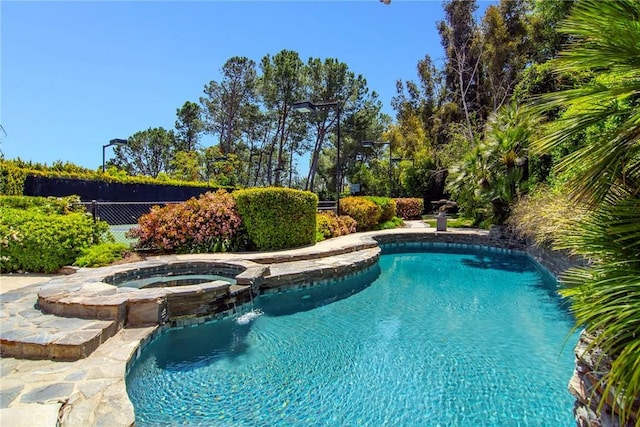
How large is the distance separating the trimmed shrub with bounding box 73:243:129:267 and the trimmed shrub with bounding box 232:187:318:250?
2.97 meters

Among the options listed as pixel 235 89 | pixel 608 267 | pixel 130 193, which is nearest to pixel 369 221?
pixel 130 193

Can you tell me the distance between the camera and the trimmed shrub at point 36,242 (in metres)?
6.66

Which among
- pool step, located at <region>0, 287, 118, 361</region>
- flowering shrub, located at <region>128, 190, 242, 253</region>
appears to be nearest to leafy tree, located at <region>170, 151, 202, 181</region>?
flowering shrub, located at <region>128, 190, 242, 253</region>

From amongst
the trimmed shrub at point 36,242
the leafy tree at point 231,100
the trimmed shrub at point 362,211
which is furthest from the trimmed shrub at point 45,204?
the leafy tree at point 231,100

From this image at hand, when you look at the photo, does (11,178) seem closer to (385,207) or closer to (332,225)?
(332,225)

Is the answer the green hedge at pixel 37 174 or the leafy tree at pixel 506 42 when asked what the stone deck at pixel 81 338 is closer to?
the green hedge at pixel 37 174

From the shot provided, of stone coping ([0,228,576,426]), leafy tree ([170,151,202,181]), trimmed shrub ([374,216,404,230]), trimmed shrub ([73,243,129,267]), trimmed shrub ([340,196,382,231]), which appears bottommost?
stone coping ([0,228,576,426])

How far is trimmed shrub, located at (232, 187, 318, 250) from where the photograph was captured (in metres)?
9.01

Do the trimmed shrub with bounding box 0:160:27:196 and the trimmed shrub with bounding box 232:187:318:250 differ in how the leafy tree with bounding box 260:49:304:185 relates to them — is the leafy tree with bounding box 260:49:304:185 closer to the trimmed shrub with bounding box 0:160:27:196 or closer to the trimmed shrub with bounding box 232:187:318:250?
the trimmed shrub with bounding box 0:160:27:196

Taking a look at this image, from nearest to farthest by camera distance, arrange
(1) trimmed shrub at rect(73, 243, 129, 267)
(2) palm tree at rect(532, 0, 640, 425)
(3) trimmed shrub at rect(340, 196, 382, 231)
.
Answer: (2) palm tree at rect(532, 0, 640, 425), (1) trimmed shrub at rect(73, 243, 129, 267), (3) trimmed shrub at rect(340, 196, 382, 231)

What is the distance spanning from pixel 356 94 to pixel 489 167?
1562 cm

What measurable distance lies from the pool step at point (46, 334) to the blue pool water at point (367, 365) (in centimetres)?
55

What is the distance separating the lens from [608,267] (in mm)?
2088

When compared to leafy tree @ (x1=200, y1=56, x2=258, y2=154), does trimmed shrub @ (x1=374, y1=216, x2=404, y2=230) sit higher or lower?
lower
